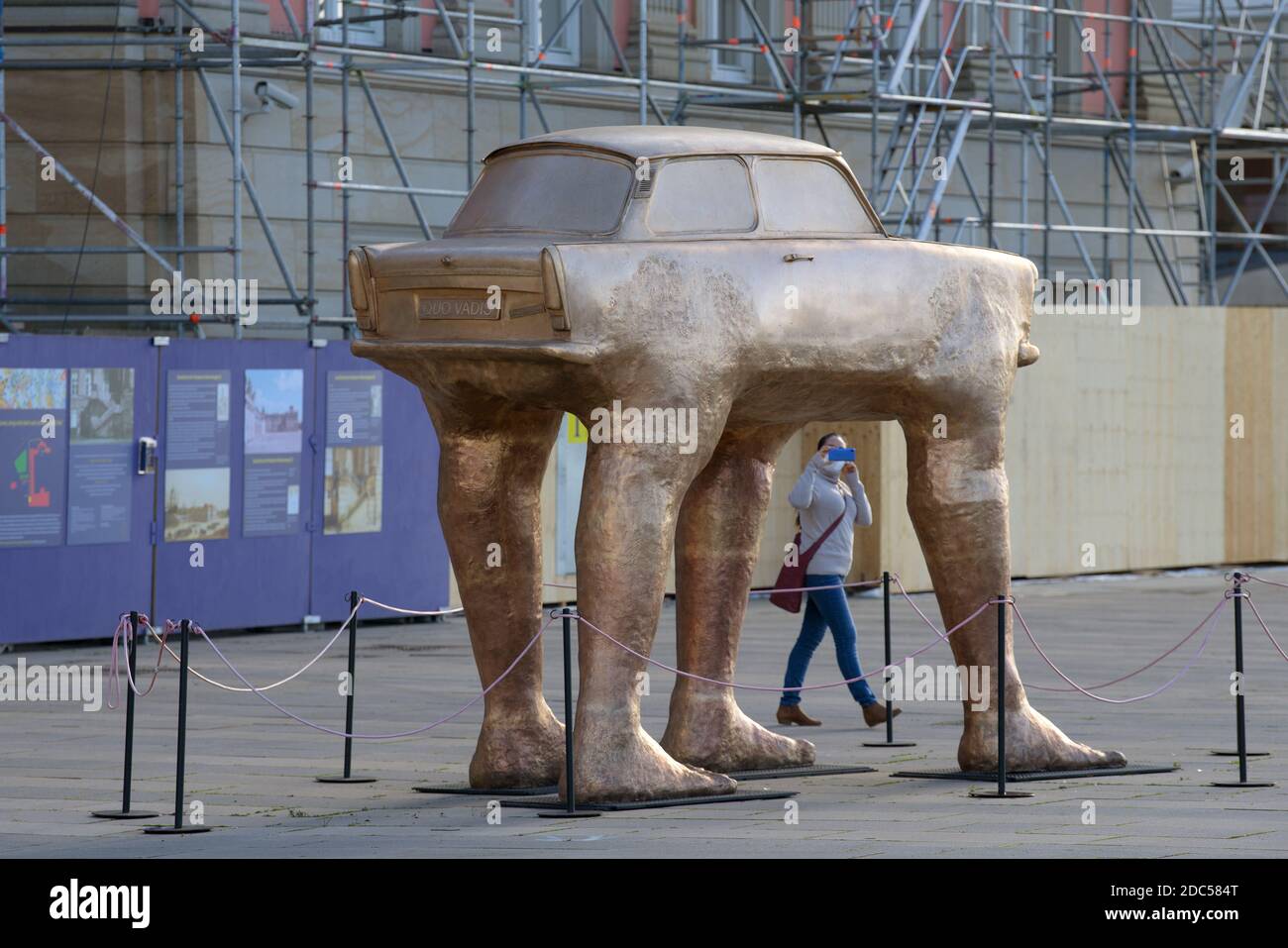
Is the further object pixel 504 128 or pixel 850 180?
pixel 504 128

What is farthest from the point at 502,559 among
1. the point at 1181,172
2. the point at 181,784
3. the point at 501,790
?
the point at 1181,172

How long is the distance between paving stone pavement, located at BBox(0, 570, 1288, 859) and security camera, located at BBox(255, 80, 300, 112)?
471cm

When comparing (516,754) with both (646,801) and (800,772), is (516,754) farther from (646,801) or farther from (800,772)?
(800,772)

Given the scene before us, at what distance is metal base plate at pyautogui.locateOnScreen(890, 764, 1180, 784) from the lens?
35.6 ft

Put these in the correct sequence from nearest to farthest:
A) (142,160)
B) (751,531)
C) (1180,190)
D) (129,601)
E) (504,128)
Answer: (751,531) → (129,601) → (142,160) → (504,128) → (1180,190)

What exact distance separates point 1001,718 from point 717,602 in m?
1.44

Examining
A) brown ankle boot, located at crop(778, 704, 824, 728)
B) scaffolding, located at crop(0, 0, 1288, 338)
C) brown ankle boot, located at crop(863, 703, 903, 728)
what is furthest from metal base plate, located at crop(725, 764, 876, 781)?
scaffolding, located at crop(0, 0, 1288, 338)

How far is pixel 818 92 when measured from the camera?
20.7 m

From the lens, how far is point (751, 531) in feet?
36.7

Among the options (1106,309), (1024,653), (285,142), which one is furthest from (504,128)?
(1024,653)

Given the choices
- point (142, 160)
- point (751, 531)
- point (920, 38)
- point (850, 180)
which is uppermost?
point (920, 38)

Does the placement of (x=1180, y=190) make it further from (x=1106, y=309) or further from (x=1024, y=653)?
(x=1024, y=653)

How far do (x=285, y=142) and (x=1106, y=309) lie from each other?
776 centimetres

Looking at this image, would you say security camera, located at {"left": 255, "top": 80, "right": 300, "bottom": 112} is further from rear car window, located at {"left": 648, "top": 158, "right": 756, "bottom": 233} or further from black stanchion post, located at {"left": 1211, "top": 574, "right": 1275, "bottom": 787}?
black stanchion post, located at {"left": 1211, "top": 574, "right": 1275, "bottom": 787}
